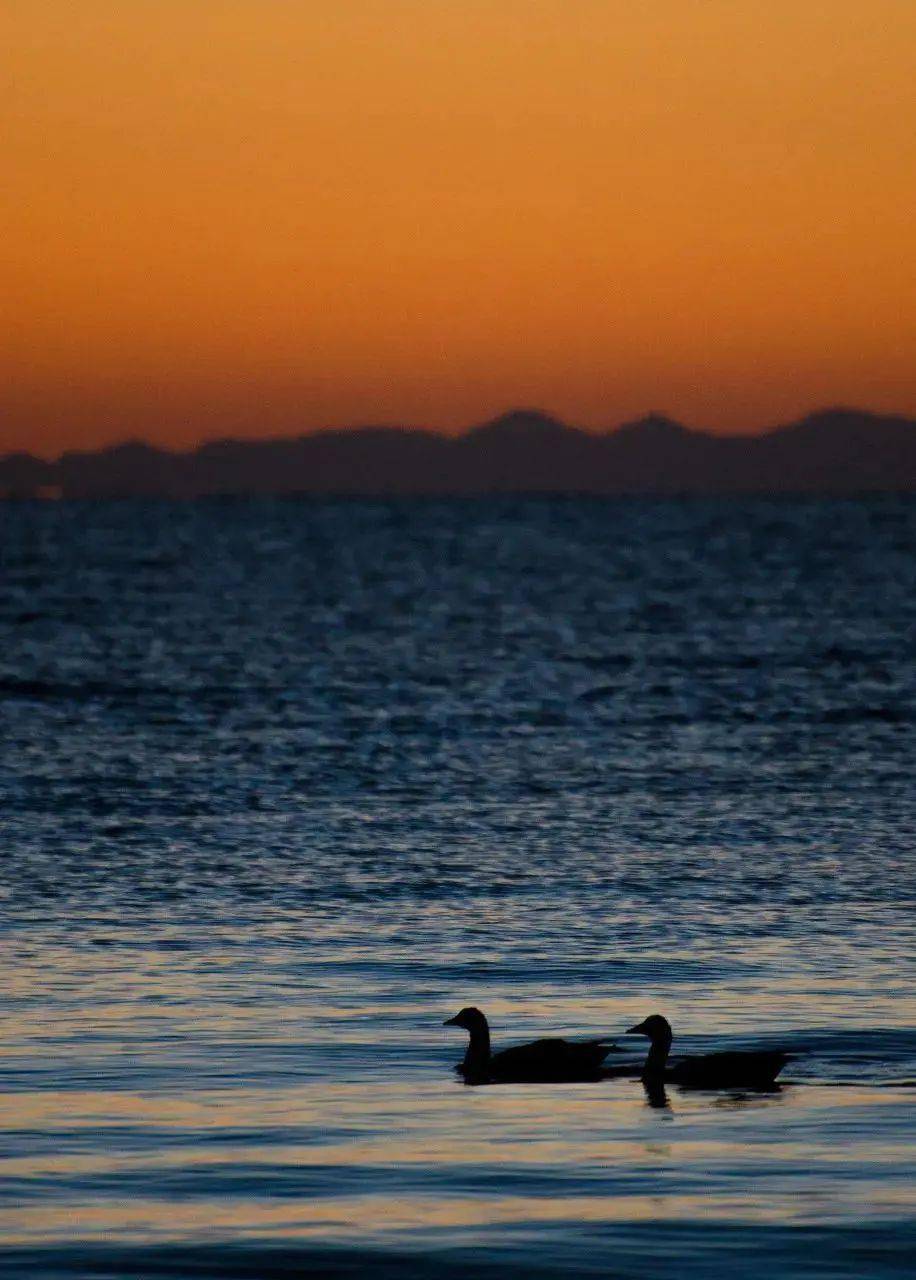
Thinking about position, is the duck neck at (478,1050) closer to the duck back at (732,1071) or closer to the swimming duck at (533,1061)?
the swimming duck at (533,1061)

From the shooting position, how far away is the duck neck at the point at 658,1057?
16.5m

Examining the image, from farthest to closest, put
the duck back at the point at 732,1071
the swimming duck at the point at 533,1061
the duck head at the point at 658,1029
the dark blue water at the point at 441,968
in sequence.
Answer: the duck head at the point at 658,1029 → the swimming duck at the point at 533,1061 → the duck back at the point at 732,1071 → the dark blue water at the point at 441,968

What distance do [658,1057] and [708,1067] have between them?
0.48 m

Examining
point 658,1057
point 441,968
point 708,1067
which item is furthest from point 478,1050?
point 441,968

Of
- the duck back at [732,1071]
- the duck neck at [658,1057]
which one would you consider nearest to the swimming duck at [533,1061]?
the duck neck at [658,1057]

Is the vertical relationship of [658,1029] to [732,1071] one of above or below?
above

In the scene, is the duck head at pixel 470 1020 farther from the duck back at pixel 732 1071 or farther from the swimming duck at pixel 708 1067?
the duck back at pixel 732 1071

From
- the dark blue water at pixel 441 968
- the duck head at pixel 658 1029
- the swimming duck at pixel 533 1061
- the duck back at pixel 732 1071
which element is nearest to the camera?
the dark blue water at pixel 441 968

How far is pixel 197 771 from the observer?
35.7 m

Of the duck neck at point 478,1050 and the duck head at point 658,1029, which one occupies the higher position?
the duck head at point 658,1029

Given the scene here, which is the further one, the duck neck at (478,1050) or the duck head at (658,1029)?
the duck head at (658,1029)

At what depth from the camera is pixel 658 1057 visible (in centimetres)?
1653

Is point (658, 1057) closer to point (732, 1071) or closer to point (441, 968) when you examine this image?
point (732, 1071)

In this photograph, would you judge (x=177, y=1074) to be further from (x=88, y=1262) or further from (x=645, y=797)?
(x=645, y=797)
